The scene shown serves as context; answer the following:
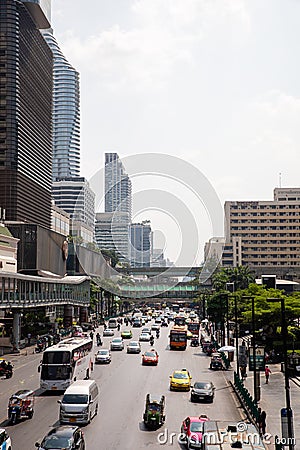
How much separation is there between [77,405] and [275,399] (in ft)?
54.0

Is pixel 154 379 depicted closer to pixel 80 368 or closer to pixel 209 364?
pixel 80 368

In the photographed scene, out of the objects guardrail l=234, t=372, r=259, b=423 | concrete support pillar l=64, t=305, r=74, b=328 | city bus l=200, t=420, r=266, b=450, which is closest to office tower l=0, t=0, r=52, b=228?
concrete support pillar l=64, t=305, r=74, b=328

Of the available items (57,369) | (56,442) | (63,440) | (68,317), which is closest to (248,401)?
(57,369)

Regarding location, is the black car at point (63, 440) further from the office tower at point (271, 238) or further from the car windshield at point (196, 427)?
the office tower at point (271, 238)

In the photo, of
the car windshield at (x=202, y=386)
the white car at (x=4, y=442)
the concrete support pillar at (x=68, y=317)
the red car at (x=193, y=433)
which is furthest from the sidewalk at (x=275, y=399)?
the concrete support pillar at (x=68, y=317)

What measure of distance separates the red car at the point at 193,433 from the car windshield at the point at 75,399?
577 centimetres

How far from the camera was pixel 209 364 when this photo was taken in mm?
59844

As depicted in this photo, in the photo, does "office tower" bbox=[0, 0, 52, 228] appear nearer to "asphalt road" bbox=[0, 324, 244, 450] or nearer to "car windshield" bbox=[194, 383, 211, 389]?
"asphalt road" bbox=[0, 324, 244, 450]

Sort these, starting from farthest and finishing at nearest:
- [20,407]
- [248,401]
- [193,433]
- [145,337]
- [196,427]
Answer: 1. [145,337]
2. [248,401]
3. [20,407]
4. [196,427]
5. [193,433]

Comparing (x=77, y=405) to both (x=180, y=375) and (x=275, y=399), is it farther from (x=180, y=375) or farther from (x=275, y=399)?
(x=275, y=399)

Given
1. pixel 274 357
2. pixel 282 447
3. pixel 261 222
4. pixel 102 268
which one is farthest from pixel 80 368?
pixel 261 222

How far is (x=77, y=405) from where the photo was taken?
2992 cm

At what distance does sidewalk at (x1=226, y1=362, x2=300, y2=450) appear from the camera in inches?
1228

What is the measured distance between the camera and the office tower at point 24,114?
415ft
